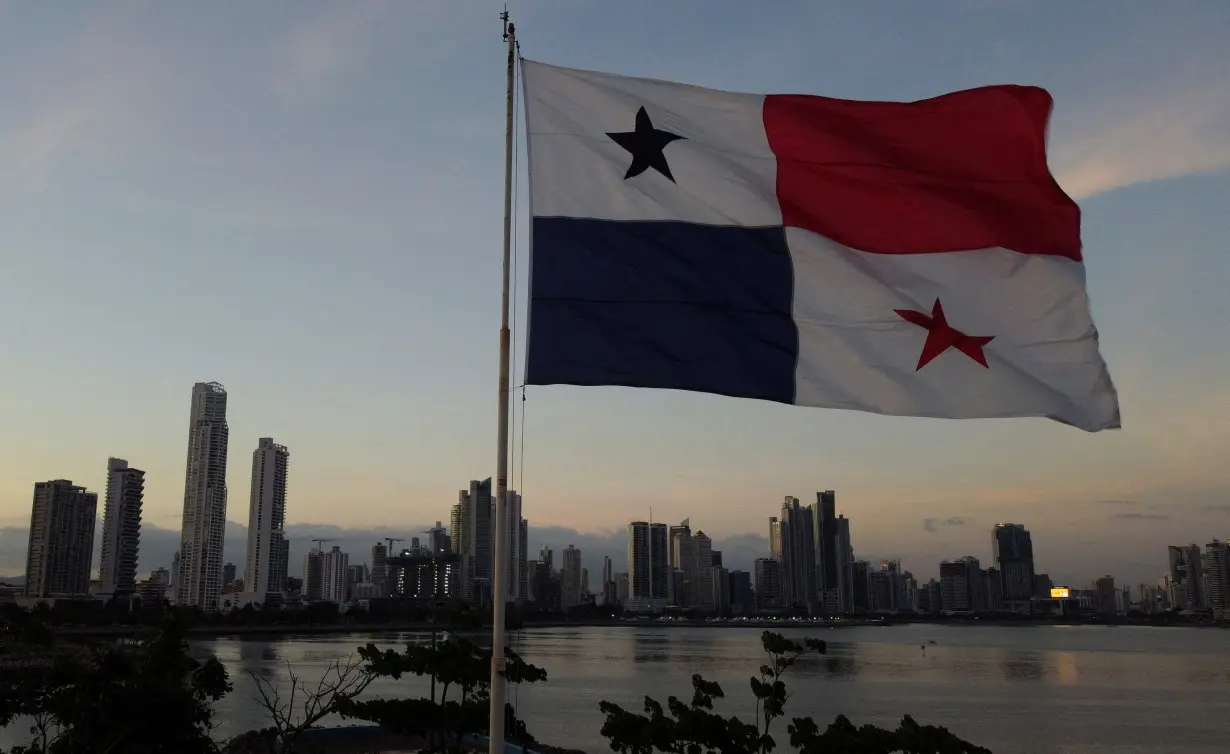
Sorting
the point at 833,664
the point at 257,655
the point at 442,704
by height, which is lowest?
the point at 833,664

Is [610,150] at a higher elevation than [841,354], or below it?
higher

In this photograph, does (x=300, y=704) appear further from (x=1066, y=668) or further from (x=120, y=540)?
(x=120, y=540)

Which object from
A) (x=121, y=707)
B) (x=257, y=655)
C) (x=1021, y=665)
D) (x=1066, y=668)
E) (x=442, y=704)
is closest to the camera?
(x=121, y=707)

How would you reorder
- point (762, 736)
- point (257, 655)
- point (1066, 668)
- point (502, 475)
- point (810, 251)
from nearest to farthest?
1. point (502, 475)
2. point (810, 251)
3. point (762, 736)
4. point (1066, 668)
5. point (257, 655)

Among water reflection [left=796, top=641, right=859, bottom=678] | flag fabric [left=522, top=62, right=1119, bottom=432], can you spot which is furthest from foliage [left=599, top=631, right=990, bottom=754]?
water reflection [left=796, top=641, right=859, bottom=678]

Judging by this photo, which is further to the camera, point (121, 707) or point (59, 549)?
point (59, 549)

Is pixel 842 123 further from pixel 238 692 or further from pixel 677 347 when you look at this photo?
pixel 238 692

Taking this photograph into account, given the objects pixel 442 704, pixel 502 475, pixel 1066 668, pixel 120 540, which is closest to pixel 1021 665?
pixel 1066 668

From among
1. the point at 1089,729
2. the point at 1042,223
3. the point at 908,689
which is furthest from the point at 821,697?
the point at 1042,223

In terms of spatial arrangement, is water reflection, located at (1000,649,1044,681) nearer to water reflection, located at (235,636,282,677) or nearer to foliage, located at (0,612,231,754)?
water reflection, located at (235,636,282,677)
